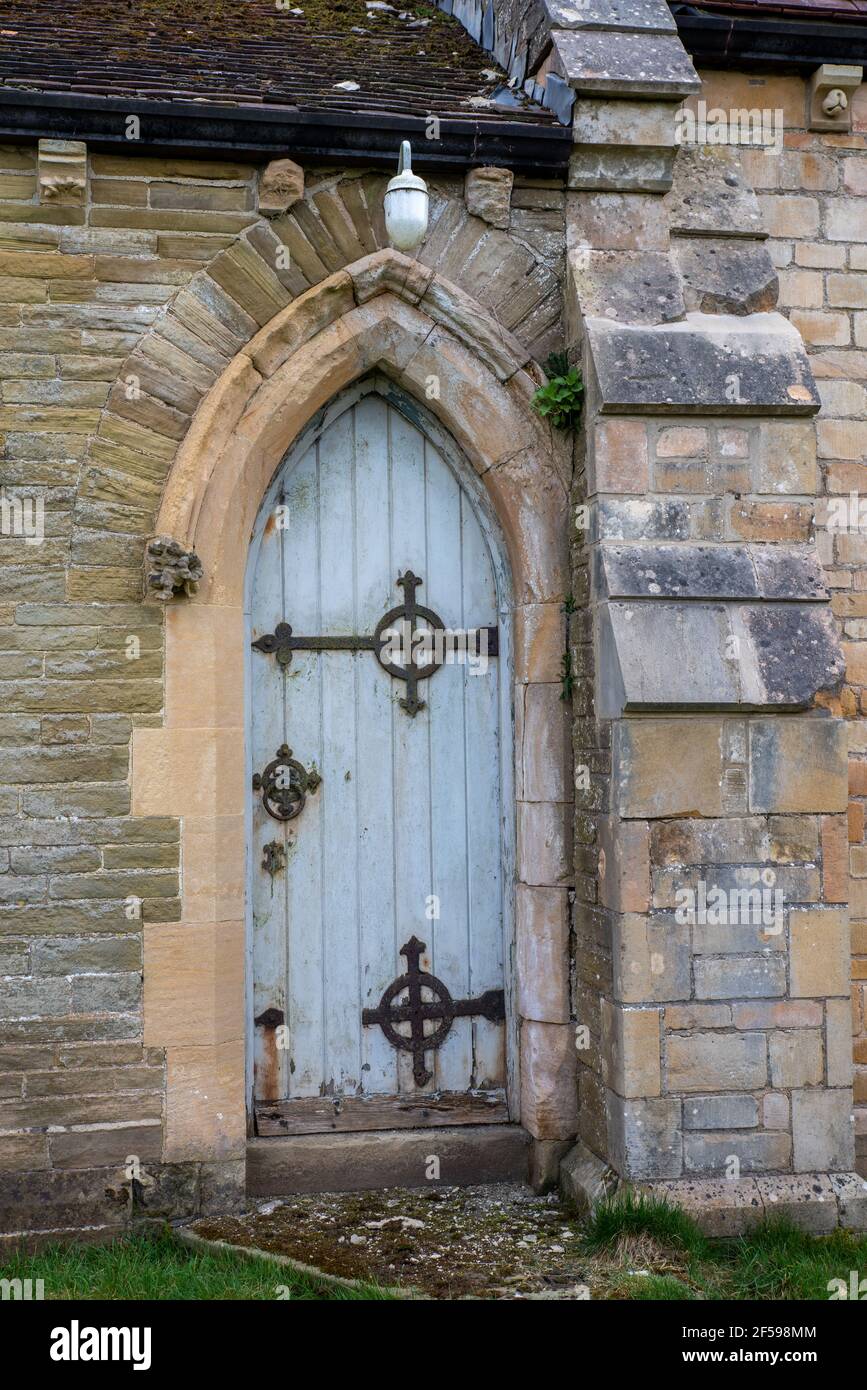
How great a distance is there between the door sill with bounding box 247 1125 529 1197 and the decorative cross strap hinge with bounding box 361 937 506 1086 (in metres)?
0.29

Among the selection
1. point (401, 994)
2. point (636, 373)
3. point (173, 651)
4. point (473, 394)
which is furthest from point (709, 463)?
point (401, 994)

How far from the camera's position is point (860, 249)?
506cm

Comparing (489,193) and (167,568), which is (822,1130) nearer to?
(167,568)

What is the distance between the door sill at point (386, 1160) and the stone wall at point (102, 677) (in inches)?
8.2

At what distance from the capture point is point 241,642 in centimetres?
462

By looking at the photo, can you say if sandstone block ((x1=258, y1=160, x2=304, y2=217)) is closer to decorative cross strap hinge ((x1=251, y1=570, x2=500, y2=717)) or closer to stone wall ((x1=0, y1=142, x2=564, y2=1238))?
stone wall ((x1=0, y1=142, x2=564, y2=1238))

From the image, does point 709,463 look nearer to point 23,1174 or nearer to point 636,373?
point 636,373

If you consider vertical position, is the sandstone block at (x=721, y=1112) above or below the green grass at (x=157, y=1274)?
above

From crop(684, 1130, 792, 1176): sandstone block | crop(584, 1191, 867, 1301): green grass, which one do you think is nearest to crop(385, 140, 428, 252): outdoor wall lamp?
crop(684, 1130, 792, 1176): sandstone block

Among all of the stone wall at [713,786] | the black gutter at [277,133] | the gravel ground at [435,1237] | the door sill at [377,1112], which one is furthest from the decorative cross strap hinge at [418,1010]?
the black gutter at [277,133]

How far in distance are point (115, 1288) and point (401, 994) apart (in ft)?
4.96

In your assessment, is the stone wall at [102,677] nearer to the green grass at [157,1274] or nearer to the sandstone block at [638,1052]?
the green grass at [157,1274]

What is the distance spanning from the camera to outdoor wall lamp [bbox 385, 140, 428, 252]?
421 centimetres

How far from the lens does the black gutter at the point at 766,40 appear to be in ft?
16.3
